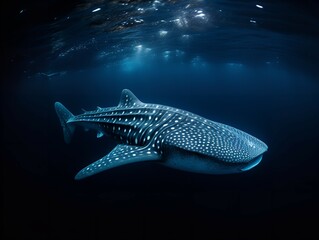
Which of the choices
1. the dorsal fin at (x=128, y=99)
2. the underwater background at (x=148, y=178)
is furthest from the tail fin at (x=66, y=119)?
the underwater background at (x=148, y=178)

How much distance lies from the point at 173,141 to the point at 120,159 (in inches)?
44.5

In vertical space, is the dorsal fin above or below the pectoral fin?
above

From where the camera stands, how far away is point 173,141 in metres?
5.04

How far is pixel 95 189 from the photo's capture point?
1166 cm

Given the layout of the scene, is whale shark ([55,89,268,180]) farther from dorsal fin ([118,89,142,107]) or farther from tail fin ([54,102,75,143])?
tail fin ([54,102,75,143])

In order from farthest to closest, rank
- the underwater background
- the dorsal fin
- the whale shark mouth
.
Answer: the underwater background, the dorsal fin, the whale shark mouth

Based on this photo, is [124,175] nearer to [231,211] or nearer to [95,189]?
[95,189]

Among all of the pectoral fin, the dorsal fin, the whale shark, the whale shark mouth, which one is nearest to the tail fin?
the whale shark

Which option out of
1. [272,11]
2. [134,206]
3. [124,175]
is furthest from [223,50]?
[134,206]

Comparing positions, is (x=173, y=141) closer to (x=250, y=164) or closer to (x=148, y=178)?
(x=250, y=164)

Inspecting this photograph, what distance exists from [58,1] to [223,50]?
757 inches

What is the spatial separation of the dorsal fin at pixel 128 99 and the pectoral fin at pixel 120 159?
6.59ft

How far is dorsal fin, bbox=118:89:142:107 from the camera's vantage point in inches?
291

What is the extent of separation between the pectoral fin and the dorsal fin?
2008mm
